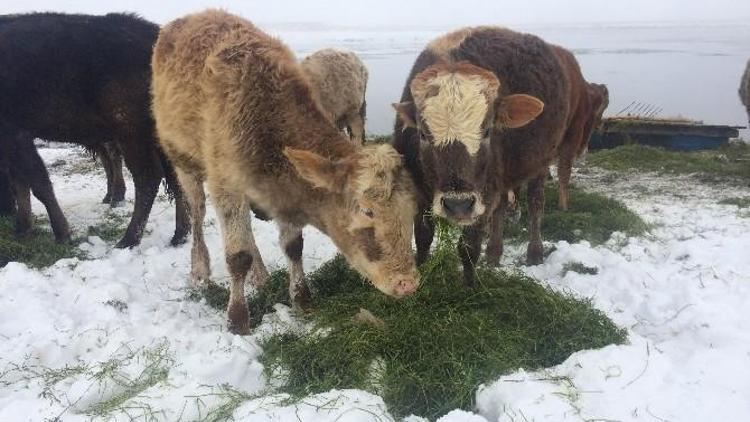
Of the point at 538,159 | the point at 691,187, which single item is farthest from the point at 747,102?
the point at 538,159

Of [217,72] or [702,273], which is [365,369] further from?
[702,273]

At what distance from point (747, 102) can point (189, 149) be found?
10001 mm

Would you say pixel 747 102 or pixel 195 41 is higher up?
pixel 195 41

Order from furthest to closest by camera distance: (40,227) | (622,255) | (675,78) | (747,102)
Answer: (675,78) → (747,102) → (40,227) → (622,255)

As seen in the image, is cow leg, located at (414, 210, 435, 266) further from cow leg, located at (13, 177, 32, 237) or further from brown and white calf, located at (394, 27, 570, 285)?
cow leg, located at (13, 177, 32, 237)

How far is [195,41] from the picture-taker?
4.75 metres

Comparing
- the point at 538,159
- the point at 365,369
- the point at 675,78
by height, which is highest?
the point at 538,159

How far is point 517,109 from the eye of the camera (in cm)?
432

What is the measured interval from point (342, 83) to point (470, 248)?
5193 mm

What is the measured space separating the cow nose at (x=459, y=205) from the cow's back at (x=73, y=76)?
13.1 ft

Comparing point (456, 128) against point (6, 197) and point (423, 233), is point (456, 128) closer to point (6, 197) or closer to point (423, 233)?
point (423, 233)

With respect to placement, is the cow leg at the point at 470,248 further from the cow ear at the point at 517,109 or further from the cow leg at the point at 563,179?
the cow leg at the point at 563,179

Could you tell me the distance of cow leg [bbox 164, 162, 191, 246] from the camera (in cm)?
669

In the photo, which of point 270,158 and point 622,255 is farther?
point 622,255
